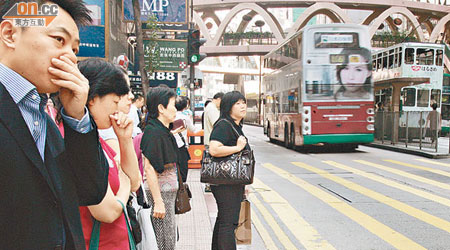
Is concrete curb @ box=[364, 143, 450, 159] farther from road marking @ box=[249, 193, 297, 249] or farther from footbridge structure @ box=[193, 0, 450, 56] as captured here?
footbridge structure @ box=[193, 0, 450, 56]

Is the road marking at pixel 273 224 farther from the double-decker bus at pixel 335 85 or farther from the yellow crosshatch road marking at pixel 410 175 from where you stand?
the double-decker bus at pixel 335 85

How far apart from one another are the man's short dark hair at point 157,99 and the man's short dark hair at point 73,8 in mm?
2096

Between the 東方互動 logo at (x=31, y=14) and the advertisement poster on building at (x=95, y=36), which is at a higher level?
the advertisement poster on building at (x=95, y=36)

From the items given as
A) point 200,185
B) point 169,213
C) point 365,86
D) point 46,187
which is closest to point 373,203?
point 200,185

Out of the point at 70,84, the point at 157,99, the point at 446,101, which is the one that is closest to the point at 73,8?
the point at 70,84

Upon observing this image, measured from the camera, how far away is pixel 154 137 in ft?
11.3

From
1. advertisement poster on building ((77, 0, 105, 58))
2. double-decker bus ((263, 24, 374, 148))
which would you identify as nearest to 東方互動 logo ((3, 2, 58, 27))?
advertisement poster on building ((77, 0, 105, 58))

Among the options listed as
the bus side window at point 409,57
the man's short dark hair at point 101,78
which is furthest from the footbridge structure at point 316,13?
the man's short dark hair at point 101,78

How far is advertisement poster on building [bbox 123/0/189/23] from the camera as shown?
1538 cm

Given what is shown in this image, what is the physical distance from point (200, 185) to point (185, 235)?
3.44 metres

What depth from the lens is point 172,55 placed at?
1666cm

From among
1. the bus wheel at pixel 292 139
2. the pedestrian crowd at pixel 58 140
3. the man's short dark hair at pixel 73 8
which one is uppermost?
the man's short dark hair at pixel 73 8

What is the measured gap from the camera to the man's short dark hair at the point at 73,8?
1208 millimetres

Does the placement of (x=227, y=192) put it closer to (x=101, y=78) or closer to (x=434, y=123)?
(x=101, y=78)
